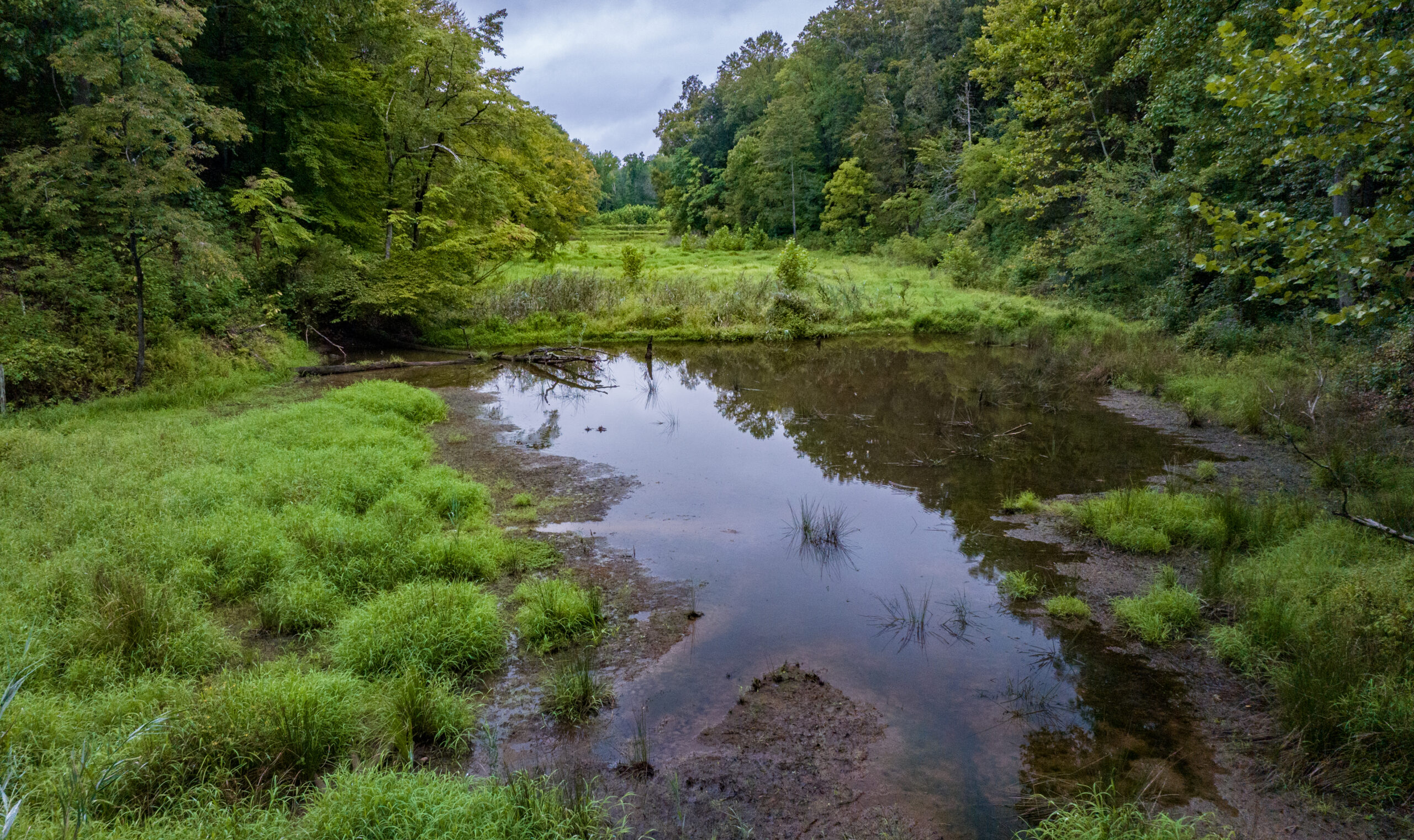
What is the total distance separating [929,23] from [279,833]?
51.7 m

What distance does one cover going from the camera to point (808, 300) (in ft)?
73.2

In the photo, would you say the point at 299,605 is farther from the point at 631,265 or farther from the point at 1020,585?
the point at 631,265

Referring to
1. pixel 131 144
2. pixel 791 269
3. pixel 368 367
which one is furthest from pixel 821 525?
pixel 791 269

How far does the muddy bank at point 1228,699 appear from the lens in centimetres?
349

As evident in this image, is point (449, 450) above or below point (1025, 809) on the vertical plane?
above

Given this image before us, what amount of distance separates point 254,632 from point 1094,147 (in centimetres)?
2957

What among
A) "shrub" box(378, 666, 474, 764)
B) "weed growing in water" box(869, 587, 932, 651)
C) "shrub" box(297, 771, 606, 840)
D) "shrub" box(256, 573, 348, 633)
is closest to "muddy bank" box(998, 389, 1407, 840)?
"weed growing in water" box(869, 587, 932, 651)

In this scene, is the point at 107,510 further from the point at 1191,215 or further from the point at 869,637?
the point at 1191,215

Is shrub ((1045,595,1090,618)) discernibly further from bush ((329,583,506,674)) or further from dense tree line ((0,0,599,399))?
dense tree line ((0,0,599,399))

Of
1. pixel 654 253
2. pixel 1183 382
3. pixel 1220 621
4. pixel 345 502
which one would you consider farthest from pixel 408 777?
pixel 654 253

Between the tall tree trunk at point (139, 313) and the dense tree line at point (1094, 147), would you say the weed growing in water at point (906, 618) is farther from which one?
the tall tree trunk at point (139, 313)

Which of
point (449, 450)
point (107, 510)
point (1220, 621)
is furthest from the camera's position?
point (449, 450)

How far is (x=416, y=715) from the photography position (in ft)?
13.4

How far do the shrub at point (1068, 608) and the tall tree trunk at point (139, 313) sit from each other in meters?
12.7
